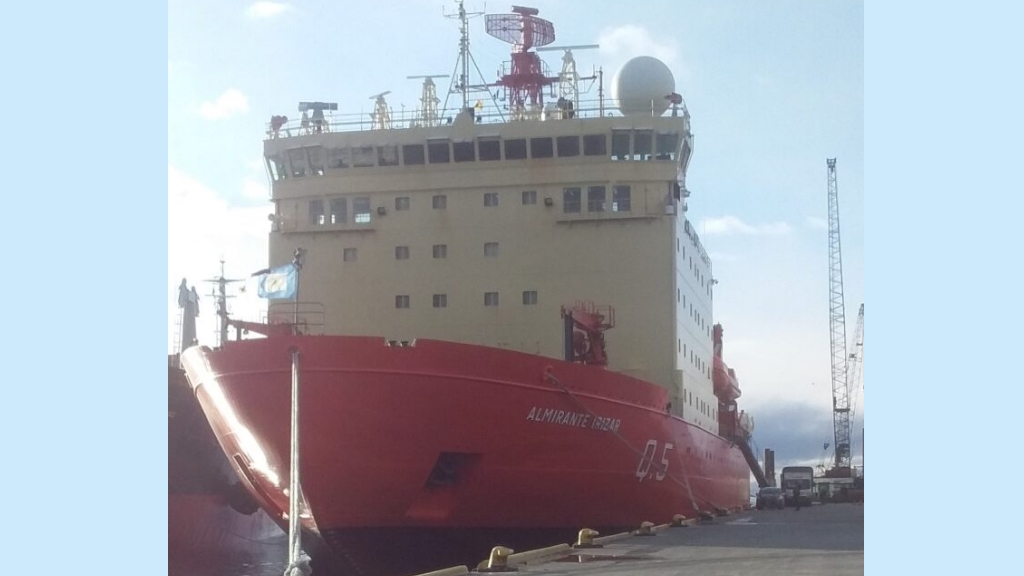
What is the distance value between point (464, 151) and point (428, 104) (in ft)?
4.28

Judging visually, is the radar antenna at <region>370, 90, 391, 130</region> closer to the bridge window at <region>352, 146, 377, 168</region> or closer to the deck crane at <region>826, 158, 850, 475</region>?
the bridge window at <region>352, 146, 377, 168</region>

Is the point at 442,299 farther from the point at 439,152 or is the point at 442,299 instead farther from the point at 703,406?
the point at 703,406

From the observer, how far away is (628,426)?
13.9m

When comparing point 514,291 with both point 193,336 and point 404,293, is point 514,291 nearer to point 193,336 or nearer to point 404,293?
point 404,293

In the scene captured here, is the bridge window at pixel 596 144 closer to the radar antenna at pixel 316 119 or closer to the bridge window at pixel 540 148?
the bridge window at pixel 540 148

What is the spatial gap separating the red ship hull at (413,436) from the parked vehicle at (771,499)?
31.1ft

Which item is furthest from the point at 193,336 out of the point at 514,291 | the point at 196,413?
the point at 514,291

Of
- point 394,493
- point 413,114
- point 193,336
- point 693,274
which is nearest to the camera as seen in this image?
point 394,493

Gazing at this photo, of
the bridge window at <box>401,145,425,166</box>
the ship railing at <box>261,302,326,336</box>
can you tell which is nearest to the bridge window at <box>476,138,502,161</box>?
the bridge window at <box>401,145,425,166</box>

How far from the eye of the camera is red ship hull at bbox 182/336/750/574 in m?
11.5

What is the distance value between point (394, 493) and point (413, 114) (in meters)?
6.66

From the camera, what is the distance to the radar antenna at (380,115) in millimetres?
16422

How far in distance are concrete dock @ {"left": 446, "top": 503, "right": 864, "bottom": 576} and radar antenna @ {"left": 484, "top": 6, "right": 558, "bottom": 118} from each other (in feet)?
21.4

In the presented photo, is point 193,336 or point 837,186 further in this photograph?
point 193,336
